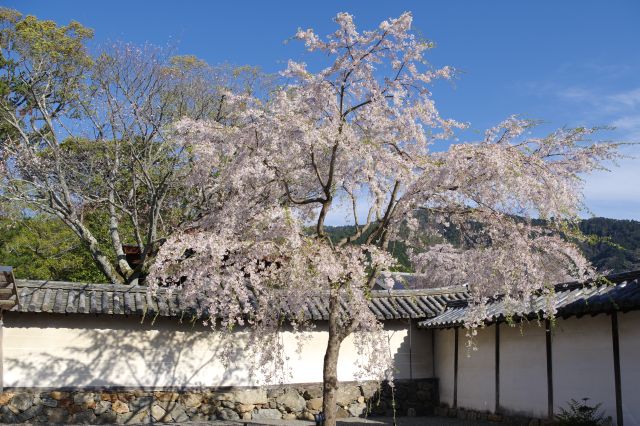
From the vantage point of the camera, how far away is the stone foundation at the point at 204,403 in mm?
11766

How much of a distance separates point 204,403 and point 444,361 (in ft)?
18.8

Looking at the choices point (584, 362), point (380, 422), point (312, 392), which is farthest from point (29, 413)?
point (584, 362)

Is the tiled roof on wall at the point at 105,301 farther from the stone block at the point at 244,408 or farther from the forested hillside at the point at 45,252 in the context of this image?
the forested hillside at the point at 45,252

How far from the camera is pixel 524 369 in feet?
39.0

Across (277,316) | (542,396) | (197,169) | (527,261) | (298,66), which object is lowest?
(542,396)

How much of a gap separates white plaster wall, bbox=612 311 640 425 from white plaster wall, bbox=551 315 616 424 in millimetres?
157

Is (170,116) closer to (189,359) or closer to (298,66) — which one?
(189,359)

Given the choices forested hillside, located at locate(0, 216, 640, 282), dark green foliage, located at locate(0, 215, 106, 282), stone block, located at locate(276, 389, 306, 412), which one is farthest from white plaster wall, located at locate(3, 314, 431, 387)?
dark green foliage, located at locate(0, 215, 106, 282)

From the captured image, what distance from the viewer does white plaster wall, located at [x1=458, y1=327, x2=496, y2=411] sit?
1292cm

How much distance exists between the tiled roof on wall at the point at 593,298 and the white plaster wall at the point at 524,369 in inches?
22.8

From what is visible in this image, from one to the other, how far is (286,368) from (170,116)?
29.3 ft

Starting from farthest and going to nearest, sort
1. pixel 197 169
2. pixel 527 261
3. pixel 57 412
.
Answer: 1. pixel 57 412
2. pixel 197 169
3. pixel 527 261

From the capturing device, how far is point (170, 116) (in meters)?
18.8

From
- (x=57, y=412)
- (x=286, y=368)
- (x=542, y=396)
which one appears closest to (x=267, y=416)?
(x=286, y=368)
